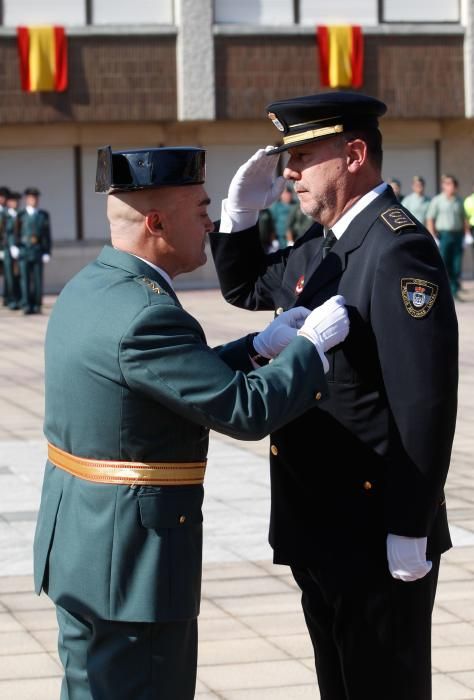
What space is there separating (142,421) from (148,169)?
0.57 metres

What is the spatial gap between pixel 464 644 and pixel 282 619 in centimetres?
72

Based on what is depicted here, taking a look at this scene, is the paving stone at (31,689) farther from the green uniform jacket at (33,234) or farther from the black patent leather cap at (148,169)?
the green uniform jacket at (33,234)

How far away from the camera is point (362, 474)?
3.59m

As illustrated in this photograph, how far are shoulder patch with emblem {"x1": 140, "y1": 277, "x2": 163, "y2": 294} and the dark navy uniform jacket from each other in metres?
0.52

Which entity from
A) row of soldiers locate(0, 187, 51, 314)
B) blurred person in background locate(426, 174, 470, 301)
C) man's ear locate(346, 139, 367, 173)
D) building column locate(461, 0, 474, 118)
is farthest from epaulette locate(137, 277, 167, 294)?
building column locate(461, 0, 474, 118)

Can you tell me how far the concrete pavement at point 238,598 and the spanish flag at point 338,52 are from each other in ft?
55.8

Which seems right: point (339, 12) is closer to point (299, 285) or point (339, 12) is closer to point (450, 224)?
point (450, 224)

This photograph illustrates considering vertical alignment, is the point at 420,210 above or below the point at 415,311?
below

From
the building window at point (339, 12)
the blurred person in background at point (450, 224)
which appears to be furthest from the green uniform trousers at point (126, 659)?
the building window at point (339, 12)

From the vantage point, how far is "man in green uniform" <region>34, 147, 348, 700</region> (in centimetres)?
321

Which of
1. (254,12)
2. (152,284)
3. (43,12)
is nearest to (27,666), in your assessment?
(152,284)

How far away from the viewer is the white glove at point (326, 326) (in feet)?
10.9

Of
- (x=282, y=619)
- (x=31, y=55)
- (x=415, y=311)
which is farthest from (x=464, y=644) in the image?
(x=31, y=55)

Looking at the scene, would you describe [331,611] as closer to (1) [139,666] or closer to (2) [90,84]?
(1) [139,666]
